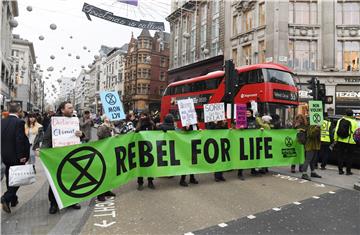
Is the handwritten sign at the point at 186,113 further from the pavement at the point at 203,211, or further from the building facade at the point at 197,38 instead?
the building facade at the point at 197,38

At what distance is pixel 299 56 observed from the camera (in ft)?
91.7

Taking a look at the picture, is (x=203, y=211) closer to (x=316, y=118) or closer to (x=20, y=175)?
(x=20, y=175)

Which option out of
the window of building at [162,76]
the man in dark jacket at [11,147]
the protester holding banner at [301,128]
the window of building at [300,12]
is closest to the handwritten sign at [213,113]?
the protester holding banner at [301,128]

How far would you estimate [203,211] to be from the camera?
5676 mm

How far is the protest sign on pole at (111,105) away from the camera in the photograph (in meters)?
7.02

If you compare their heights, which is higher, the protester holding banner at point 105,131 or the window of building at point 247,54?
the window of building at point 247,54

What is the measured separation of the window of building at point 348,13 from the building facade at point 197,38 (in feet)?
37.6

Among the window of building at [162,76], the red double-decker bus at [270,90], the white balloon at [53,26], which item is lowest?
the red double-decker bus at [270,90]

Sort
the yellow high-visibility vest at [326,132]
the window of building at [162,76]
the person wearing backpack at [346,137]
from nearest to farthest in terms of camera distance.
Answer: the person wearing backpack at [346,137] < the yellow high-visibility vest at [326,132] < the window of building at [162,76]

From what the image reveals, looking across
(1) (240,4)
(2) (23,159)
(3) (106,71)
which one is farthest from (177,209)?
Answer: (3) (106,71)

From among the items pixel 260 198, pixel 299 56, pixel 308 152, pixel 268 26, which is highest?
pixel 268 26

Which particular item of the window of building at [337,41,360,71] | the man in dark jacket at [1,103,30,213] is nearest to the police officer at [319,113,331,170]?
the man in dark jacket at [1,103,30,213]

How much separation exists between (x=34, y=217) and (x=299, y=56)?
27.0 m

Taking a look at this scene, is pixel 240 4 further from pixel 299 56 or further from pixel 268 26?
pixel 299 56
